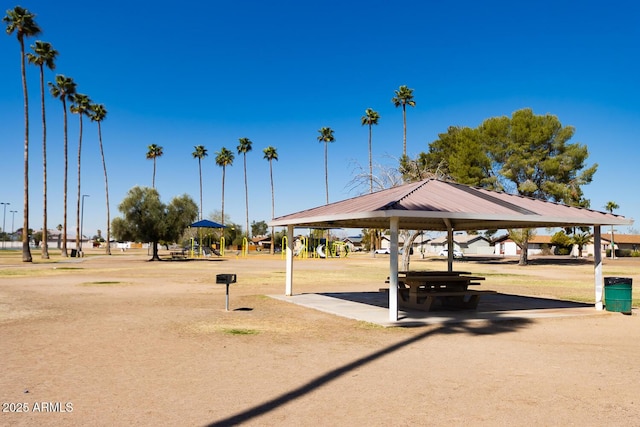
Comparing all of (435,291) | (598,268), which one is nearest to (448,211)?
(435,291)

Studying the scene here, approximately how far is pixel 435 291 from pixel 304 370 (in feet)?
23.3

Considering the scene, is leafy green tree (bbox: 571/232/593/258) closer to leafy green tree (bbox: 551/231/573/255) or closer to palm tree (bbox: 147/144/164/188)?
leafy green tree (bbox: 551/231/573/255)

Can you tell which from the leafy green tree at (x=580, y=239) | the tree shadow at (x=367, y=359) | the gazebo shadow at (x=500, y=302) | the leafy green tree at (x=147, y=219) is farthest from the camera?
the leafy green tree at (x=580, y=239)

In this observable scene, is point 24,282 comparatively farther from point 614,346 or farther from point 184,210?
point 184,210

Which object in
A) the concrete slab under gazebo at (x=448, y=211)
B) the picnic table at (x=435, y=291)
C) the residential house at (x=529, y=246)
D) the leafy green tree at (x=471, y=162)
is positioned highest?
the leafy green tree at (x=471, y=162)

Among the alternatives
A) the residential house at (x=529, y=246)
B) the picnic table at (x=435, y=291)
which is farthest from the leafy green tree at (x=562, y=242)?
the picnic table at (x=435, y=291)

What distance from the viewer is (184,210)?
47719 mm

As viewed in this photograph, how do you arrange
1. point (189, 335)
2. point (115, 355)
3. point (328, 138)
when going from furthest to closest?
1. point (328, 138)
2. point (189, 335)
3. point (115, 355)

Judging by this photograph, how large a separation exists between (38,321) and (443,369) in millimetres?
8437

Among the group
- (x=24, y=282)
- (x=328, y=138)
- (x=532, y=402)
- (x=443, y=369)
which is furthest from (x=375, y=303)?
(x=328, y=138)

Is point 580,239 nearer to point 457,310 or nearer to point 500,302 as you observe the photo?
point 500,302

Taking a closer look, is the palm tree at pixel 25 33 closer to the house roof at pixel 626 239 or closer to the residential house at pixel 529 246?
the residential house at pixel 529 246

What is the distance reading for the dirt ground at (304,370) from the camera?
17.6 ft

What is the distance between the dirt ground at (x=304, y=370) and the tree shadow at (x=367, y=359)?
3 centimetres
